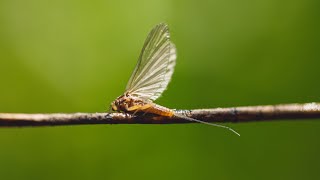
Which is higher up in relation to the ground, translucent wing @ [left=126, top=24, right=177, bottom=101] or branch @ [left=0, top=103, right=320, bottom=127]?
translucent wing @ [left=126, top=24, right=177, bottom=101]

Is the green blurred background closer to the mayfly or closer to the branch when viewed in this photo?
the mayfly

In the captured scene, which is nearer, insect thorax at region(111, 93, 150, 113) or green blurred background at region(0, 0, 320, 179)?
insect thorax at region(111, 93, 150, 113)

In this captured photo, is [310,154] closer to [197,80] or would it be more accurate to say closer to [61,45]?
[197,80]

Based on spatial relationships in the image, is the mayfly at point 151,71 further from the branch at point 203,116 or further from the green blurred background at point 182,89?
the green blurred background at point 182,89

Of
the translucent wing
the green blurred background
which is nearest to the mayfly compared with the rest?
the translucent wing

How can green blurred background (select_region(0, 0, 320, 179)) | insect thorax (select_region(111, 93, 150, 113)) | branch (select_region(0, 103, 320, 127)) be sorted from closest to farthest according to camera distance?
branch (select_region(0, 103, 320, 127))
insect thorax (select_region(111, 93, 150, 113))
green blurred background (select_region(0, 0, 320, 179))

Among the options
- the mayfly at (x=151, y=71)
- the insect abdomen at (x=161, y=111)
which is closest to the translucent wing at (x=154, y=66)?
the mayfly at (x=151, y=71)

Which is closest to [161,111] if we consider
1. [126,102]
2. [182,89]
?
[126,102]
